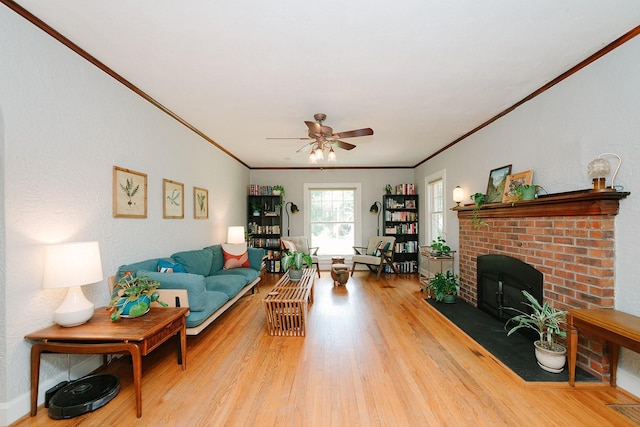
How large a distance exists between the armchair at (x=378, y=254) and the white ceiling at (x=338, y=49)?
3104 mm

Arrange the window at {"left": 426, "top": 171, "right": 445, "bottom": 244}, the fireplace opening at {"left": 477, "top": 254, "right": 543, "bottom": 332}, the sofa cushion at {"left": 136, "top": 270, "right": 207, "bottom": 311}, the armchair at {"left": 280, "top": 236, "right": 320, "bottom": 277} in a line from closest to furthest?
the sofa cushion at {"left": 136, "top": 270, "right": 207, "bottom": 311} < the fireplace opening at {"left": 477, "top": 254, "right": 543, "bottom": 332} < the window at {"left": 426, "top": 171, "right": 445, "bottom": 244} < the armchair at {"left": 280, "top": 236, "right": 320, "bottom": 277}

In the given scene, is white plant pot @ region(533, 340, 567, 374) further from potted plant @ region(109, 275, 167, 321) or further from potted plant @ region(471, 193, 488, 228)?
potted plant @ region(109, 275, 167, 321)

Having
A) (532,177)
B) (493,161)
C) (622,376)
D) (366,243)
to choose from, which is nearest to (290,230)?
(366,243)

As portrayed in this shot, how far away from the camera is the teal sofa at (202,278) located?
2.53 m

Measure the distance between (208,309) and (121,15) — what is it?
2.41 metres

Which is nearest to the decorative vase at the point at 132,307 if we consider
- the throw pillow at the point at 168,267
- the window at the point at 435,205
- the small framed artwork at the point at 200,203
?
the throw pillow at the point at 168,267

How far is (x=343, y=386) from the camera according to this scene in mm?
2092

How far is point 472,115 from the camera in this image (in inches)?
137

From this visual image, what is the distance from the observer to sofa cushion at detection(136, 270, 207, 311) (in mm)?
2510

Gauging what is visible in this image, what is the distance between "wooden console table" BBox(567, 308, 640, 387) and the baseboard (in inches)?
144

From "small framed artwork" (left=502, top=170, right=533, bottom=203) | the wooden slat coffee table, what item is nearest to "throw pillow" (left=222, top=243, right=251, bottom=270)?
the wooden slat coffee table

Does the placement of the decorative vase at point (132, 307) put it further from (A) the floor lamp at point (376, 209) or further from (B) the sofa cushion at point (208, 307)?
(A) the floor lamp at point (376, 209)

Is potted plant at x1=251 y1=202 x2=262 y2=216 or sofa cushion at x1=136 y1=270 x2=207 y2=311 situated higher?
potted plant at x1=251 y1=202 x2=262 y2=216

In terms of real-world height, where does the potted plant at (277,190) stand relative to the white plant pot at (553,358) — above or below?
above
